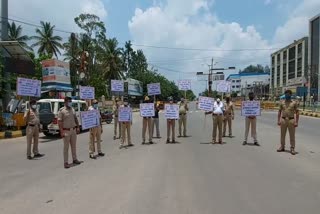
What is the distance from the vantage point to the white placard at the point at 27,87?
755 inches

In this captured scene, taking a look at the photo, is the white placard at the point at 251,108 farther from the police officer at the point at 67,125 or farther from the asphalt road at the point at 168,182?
the police officer at the point at 67,125

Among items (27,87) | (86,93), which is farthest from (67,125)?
(27,87)

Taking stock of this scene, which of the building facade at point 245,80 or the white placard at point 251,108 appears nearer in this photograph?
the white placard at point 251,108

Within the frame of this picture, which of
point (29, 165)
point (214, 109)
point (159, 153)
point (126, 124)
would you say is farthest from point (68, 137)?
point (214, 109)

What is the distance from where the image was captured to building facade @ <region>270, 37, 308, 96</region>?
113075mm

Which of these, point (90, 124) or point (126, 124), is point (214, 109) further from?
point (90, 124)

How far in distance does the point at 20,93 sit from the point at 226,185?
42.2 ft

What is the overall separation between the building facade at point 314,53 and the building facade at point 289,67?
2.72 meters

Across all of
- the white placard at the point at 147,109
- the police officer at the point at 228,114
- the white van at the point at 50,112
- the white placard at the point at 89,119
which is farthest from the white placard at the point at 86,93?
the police officer at the point at 228,114

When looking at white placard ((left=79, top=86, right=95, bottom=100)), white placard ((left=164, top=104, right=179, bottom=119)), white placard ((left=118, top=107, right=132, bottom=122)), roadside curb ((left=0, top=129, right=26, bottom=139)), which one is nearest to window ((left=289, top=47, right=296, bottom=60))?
roadside curb ((left=0, top=129, right=26, bottom=139))

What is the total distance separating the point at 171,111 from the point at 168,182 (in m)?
8.97

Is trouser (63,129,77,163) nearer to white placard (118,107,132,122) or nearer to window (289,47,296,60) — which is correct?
white placard (118,107,132,122)

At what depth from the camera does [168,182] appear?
364 inches

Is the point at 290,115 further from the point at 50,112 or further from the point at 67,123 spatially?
the point at 50,112
